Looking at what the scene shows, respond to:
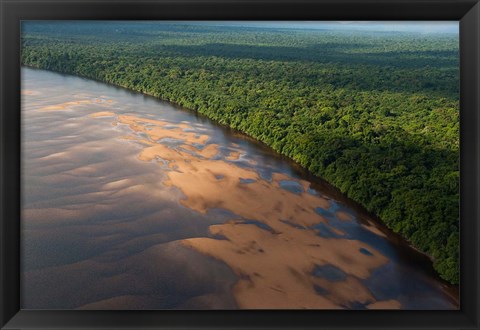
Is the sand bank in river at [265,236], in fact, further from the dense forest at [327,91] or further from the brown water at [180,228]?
the dense forest at [327,91]

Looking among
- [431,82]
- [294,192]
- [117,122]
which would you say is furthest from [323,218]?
[431,82]

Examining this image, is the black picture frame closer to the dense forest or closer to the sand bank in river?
the sand bank in river

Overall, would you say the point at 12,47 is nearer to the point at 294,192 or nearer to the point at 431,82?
the point at 294,192
